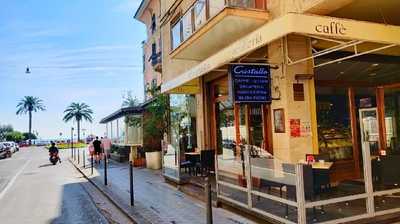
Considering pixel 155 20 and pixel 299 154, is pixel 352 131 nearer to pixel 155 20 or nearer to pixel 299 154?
pixel 299 154

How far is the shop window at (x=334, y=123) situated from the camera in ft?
34.1

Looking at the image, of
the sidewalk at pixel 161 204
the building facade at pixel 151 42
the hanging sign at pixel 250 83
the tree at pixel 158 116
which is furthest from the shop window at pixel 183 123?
the building facade at pixel 151 42

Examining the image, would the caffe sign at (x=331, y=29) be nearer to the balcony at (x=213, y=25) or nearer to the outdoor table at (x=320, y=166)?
the outdoor table at (x=320, y=166)

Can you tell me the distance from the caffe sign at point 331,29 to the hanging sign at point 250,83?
3.28 m

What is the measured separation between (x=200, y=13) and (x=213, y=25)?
197 centimetres

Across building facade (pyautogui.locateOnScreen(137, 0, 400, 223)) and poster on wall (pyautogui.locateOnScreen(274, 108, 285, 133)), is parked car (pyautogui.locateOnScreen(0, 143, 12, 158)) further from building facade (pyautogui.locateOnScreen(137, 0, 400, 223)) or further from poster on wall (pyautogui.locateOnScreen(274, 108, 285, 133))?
poster on wall (pyautogui.locateOnScreen(274, 108, 285, 133))

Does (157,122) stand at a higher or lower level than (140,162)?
higher

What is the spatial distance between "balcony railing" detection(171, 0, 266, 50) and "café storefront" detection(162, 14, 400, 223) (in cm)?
132

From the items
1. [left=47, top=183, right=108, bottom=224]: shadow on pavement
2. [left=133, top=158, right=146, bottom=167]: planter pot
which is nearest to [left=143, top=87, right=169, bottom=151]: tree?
[left=133, top=158, right=146, bottom=167]: planter pot

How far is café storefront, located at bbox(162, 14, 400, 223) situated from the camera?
6918mm

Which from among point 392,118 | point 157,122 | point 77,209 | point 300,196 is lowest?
point 77,209

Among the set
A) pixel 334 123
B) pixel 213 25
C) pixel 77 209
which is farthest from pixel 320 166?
pixel 77 209

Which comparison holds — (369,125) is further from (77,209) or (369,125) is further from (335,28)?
(77,209)

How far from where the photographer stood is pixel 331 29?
6.91 metres
